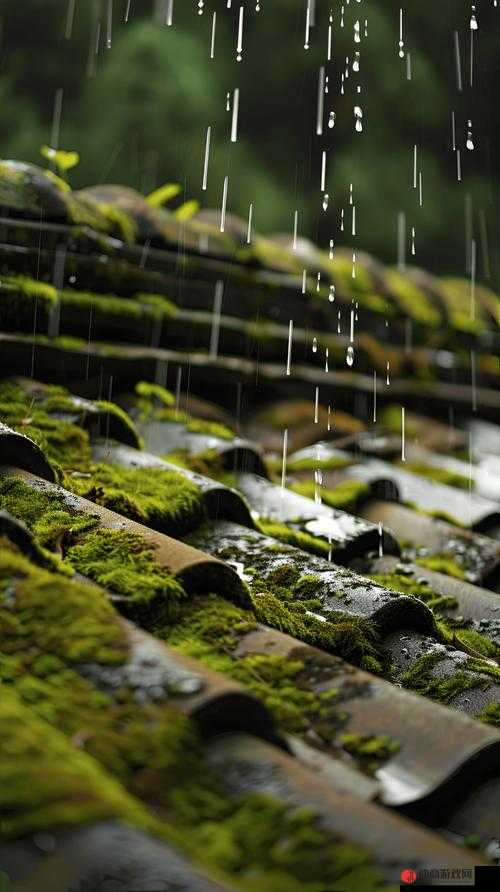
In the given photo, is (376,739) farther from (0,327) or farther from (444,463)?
(444,463)

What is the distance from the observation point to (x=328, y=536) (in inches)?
126

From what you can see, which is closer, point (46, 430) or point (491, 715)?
point (491, 715)

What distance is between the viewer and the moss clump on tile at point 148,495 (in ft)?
8.89

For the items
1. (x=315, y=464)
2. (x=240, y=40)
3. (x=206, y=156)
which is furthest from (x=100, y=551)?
(x=240, y=40)

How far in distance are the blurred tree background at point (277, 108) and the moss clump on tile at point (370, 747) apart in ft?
37.3

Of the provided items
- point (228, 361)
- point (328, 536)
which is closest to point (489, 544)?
point (328, 536)

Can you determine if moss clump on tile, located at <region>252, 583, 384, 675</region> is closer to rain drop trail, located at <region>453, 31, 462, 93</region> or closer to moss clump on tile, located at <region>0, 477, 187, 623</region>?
moss clump on tile, located at <region>0, 477, 187, 623</region>

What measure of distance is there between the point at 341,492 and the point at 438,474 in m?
1.25

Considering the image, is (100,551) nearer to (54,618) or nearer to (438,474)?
(54,618)

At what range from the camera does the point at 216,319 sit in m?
5.27

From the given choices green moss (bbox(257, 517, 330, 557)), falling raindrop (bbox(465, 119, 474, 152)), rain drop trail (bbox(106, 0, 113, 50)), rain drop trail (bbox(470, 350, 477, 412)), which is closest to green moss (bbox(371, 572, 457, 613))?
green moss (bbox(257, 517, 330, 557))

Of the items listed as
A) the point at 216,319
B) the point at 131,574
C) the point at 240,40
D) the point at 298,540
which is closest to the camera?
the point at 131,574

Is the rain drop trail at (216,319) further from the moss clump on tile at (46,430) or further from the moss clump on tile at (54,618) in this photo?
the moss clump on tile at (54,618)

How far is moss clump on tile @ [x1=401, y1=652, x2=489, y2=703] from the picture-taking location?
7.14 ft
